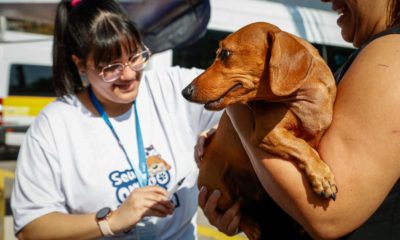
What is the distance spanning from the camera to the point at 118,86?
1.92 m

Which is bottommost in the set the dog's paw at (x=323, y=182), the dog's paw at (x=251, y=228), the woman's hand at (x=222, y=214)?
the dog's paw at (x=251, y=228)

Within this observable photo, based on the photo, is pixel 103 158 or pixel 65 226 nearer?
pixel 65 226

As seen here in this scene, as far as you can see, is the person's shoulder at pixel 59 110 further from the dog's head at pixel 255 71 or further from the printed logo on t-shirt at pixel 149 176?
the dog's head at pixel 255 71

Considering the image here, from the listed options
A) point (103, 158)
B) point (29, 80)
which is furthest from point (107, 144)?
point (29, 80)

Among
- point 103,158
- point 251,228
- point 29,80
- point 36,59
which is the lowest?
point 29,80

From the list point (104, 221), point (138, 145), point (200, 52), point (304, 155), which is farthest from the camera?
point (200, 52)

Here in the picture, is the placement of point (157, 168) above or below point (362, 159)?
below

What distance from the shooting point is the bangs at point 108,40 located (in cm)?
191

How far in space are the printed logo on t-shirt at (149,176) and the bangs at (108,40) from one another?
0.43m

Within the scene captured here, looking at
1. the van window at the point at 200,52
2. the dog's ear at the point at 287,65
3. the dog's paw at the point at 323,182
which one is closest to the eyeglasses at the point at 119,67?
the dog's ear at the point at 287,65

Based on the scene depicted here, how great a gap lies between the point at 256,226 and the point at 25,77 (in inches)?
290

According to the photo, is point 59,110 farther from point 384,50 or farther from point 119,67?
point 384,50

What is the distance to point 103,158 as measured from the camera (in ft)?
5.88

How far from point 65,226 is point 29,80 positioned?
713cm
